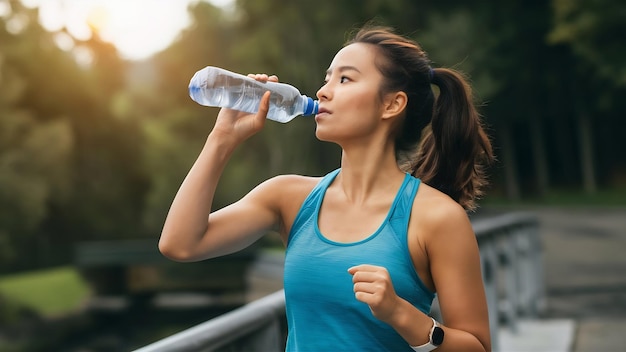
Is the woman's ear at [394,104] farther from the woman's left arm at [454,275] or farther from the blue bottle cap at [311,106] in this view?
the woman's left arm at [454,275]

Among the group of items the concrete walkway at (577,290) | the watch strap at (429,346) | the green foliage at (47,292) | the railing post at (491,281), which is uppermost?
the watch strap at (429,346)

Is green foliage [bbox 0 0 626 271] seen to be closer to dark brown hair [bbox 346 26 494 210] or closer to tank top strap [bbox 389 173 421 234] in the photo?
dark brown hair [bbox 346 26 494 210]

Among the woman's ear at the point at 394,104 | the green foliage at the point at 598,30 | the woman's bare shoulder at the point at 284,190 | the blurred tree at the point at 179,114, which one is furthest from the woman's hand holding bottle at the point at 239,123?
the blurred tree at the point at 179,114

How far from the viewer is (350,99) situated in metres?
2.40

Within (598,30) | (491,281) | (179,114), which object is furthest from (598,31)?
(179,114)

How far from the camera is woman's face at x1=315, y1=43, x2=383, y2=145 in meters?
2.38

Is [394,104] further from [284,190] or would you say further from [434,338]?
[434,338]

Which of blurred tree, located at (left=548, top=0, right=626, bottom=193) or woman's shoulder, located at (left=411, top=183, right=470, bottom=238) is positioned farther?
blurred tree, located at (left=548, top=0, right=626, bottom=193)

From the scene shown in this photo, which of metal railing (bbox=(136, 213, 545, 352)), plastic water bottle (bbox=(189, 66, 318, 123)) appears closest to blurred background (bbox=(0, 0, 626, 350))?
metal railing (bbox=(136, 213, 545, 352))

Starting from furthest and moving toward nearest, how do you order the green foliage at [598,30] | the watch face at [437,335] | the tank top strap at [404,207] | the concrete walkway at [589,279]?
the green foliage at [598,30] → the concrete walkway at [589,279] → the tank top strap at [404,207] → the watch face at [437,335]

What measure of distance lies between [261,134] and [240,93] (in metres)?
40.0

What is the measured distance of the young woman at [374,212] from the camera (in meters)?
2.24

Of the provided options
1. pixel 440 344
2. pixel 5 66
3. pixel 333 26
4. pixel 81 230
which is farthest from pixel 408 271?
pixel 81 230

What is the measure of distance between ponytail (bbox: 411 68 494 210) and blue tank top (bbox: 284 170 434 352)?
0.99ft
